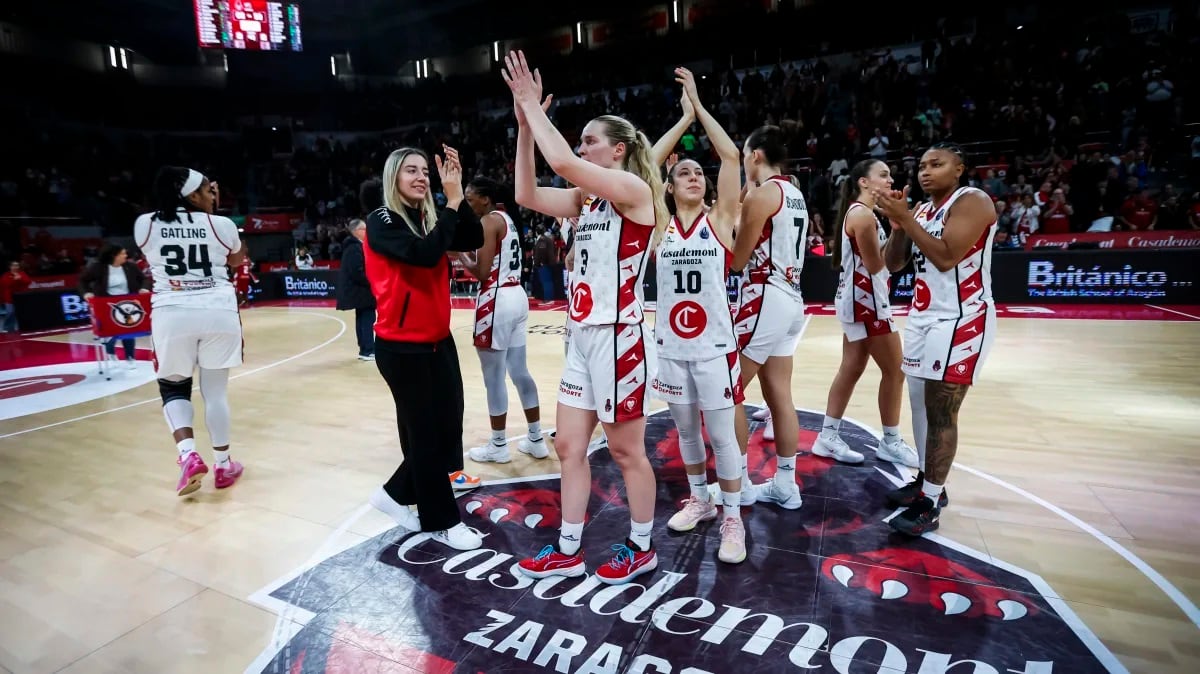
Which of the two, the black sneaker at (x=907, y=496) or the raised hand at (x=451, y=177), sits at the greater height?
the raised hand at (x=451, y=177)

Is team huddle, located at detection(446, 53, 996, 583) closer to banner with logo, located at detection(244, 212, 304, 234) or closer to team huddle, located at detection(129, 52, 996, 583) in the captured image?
team huddle, located at detection(129, 52, 996, 583)

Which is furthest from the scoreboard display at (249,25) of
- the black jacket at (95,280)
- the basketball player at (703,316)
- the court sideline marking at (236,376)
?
the basketball player at (703,316)

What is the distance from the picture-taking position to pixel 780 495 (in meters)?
3.35

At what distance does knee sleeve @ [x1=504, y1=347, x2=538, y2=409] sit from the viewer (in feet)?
13.5

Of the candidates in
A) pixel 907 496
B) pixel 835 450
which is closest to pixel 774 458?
pixel 835 450

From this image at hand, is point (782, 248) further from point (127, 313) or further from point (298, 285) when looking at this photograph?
point (298, 285)

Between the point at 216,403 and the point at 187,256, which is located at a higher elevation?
the point at 187,256

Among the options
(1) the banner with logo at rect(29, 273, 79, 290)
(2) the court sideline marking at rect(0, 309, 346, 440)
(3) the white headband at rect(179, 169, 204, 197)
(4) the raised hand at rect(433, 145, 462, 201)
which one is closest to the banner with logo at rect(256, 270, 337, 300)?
(1) the banner with logo at rect(29, 273, 79, 290)

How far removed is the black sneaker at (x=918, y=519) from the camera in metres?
2.98

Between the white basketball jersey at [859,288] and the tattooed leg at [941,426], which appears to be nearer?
the tattooed leg at [941,426]

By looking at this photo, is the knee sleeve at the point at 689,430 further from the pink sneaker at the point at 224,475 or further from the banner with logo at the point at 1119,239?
the banner with logo at the point at 1119,239

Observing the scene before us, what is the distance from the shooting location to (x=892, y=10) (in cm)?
1756

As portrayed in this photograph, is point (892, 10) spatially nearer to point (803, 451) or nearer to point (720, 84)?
point (720, 84)

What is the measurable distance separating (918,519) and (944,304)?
1.06 m
